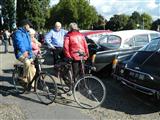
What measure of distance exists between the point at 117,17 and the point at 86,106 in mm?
104806

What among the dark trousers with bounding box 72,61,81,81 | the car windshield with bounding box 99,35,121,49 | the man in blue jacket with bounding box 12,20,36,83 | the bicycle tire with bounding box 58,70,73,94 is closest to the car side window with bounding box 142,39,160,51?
the dark trousers with bounding box 72,61,81,81

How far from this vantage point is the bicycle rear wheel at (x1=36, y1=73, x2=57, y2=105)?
27.3ft

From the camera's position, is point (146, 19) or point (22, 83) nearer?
point (22, 83)

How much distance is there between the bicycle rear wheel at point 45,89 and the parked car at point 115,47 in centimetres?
263

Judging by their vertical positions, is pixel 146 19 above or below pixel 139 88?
below

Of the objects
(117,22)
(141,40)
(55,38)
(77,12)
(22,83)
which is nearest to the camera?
(22,83)

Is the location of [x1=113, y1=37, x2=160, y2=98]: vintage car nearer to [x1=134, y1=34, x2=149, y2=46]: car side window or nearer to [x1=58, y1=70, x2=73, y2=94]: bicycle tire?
[x1=58, y1=70, x2=73, y2=94]: bicycle tire

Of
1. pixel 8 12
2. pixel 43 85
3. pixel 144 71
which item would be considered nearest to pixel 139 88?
pixel 144 71

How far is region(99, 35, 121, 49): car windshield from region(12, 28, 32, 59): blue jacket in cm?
369

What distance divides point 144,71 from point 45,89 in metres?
2.16

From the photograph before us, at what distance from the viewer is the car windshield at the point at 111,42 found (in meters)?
12.2

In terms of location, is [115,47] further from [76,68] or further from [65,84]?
[76,68]

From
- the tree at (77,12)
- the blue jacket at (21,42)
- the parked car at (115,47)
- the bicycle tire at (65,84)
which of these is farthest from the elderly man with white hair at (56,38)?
the tree at (77,12)

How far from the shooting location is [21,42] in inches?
352
